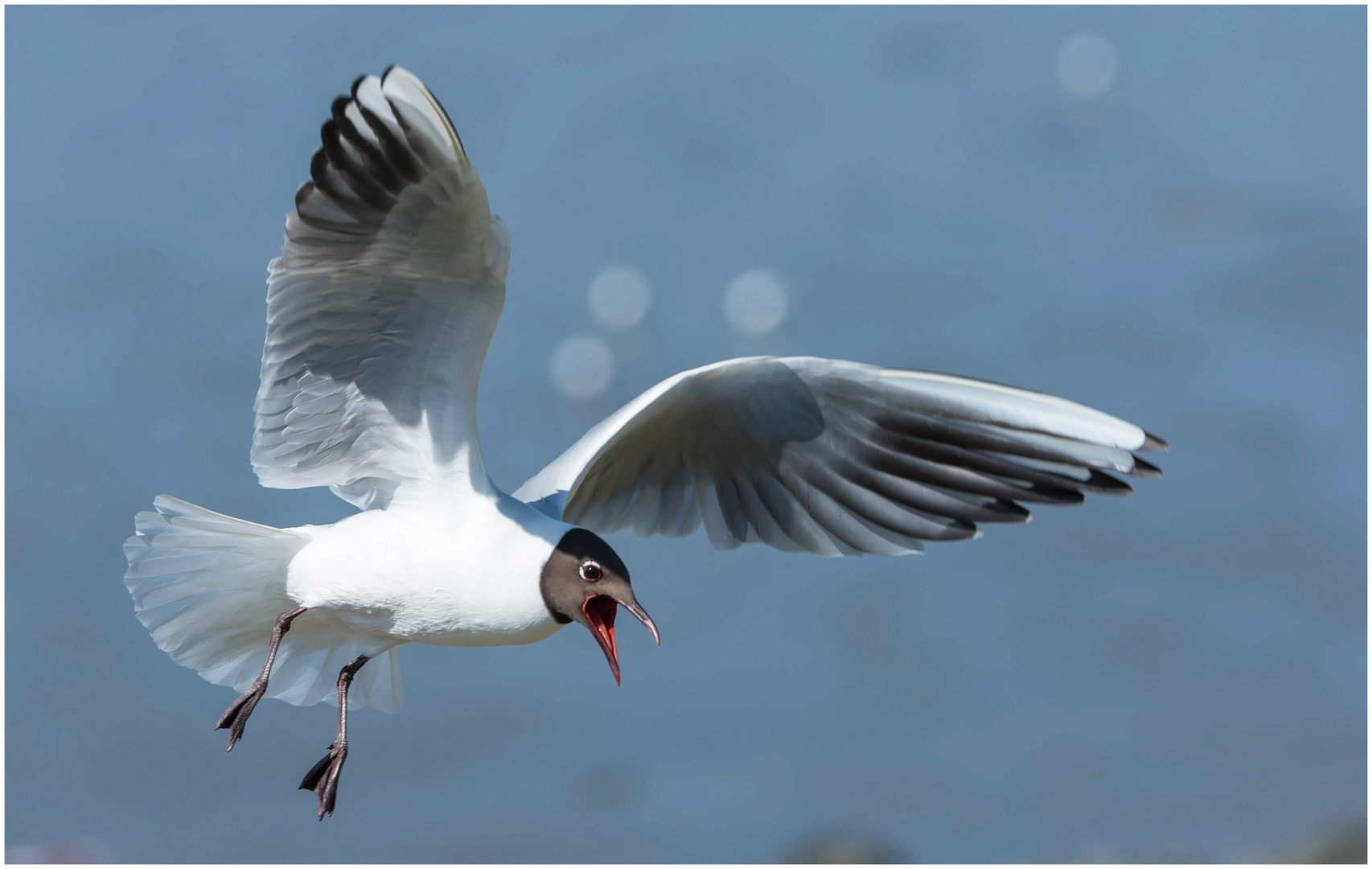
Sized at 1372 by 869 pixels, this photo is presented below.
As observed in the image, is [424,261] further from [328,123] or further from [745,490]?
[745,490]

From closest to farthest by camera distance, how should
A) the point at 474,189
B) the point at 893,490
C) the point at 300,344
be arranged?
the point at 474,189 → the point at 300,344 → the point at 893,490

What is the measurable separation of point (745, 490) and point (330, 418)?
2.59ft

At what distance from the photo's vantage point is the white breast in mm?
2031

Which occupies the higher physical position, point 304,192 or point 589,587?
point 304,192

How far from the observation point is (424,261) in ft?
6.68

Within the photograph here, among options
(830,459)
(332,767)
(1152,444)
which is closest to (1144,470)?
(1152,444)

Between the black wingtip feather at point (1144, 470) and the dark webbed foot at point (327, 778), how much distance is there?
1.35 metres

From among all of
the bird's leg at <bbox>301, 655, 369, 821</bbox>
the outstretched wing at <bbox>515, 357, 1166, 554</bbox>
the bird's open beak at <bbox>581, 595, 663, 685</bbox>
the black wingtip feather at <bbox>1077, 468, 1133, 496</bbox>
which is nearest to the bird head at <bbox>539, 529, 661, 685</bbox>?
the bird's open beak at <bbox>581, 595, 663, 685</bbox>

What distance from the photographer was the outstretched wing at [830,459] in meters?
2.14

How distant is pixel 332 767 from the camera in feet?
7.15

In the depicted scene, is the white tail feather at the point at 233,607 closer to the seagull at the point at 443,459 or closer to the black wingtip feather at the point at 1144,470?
the seagull at the point at 443,459

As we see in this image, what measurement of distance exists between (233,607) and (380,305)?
0.68 metres

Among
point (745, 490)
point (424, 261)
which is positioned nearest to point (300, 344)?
point (424, 261)

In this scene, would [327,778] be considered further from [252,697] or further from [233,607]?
[233,607]
